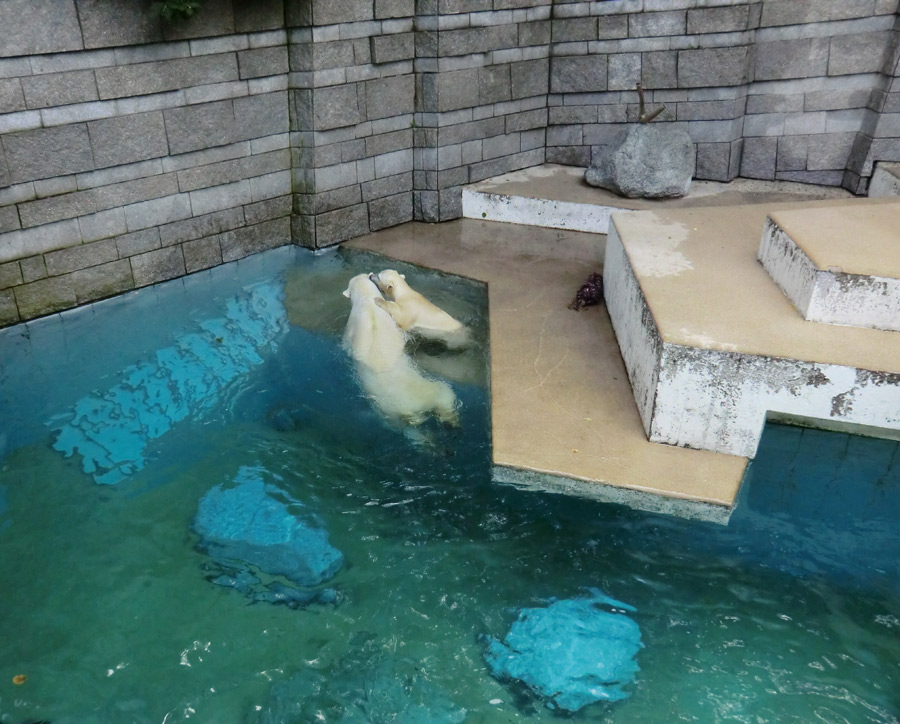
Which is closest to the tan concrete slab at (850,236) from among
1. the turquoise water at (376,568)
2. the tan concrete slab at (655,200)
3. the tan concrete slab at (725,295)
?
the tan concrete slab at (725,295)

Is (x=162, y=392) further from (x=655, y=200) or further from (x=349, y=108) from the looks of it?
(x=655, y=200)

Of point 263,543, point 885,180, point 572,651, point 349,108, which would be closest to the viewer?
point 572,651

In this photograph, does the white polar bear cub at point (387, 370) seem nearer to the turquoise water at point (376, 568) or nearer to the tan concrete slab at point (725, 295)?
the turquoise water at point (376, 568)

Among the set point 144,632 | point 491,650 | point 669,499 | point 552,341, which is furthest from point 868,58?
point 144,632

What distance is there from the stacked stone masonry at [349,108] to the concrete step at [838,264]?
10.7 ft

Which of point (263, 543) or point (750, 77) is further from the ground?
point (750, 77)

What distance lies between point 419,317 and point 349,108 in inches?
105

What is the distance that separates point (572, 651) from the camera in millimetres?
3764

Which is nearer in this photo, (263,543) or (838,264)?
(263,543)

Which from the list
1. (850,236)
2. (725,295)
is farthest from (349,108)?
(850,236)

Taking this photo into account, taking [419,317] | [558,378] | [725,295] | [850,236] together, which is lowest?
[558,378]

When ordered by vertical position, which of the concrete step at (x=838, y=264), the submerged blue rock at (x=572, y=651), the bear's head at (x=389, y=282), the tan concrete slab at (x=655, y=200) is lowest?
the submerged blue rock at (x=572, y=651)

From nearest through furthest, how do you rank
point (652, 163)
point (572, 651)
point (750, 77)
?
point (572, 651)
point (652, 163)
point (750, 77)

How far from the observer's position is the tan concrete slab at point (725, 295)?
464cm
